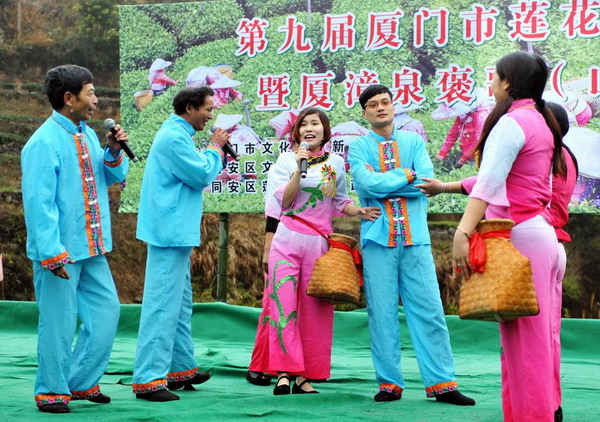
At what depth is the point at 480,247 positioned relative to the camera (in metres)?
2.91

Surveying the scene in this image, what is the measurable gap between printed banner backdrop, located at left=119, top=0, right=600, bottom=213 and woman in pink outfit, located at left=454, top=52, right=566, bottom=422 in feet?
9.76

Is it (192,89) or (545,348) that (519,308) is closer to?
(545,348)

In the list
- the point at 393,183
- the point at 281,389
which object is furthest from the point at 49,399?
the point at 393,183

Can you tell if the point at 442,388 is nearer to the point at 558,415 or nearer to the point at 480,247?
the point at 558,415

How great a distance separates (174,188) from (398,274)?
1.11m

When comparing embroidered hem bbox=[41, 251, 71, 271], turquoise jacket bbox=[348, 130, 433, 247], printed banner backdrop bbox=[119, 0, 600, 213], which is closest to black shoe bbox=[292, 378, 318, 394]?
turquoise jacket bbox=[348, 130, 433, 247]

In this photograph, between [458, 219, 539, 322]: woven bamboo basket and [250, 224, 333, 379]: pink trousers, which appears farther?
[250, 224, 333, 379]: pink trousers

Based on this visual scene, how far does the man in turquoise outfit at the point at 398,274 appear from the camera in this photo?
4.21m

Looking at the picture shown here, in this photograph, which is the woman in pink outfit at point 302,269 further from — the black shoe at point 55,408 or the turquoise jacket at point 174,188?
the black shoe at point 55,408

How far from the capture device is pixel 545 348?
287 cm

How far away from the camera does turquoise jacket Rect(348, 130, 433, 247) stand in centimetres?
424

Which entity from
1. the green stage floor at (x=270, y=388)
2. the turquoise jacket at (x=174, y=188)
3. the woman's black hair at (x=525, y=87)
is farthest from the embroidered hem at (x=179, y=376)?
the woman's black hair at (x=525, y=87)

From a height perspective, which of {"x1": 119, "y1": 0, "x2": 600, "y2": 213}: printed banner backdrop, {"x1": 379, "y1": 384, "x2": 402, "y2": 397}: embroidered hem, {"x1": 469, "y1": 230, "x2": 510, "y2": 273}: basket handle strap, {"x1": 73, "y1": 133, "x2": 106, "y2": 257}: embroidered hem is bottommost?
{"x1": 379, "y1": 384, "x2": 402, "y2": 397}: embroidered hem

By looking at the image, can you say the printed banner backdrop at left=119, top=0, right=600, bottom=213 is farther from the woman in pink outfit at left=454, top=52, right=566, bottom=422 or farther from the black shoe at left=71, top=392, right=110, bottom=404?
the woman in pink outfit at left=454, top=52, right=566, bottom=422
